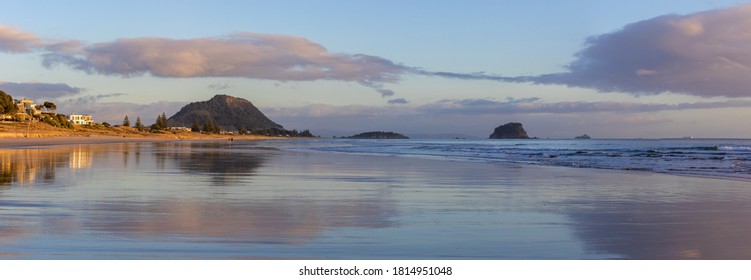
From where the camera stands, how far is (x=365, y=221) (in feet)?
25.5

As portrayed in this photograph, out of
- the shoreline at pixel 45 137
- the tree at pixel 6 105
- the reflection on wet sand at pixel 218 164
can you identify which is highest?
the tree at pixel 6 105

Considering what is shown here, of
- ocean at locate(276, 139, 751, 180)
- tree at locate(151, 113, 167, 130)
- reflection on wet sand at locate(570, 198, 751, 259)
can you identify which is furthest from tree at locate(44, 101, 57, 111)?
reflection on wet sand at locate(570, 198, 751, 259)

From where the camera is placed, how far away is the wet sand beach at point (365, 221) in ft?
19.5

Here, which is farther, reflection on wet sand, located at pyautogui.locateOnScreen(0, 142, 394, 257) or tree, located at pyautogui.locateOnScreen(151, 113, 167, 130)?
tree, located at pyautogui.locateOnScreen(151, 113, 167, 130)

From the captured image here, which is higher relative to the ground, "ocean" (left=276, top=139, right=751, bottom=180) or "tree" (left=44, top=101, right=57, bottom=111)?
"tree" (left=44, top=101, right=57, bottom=111)

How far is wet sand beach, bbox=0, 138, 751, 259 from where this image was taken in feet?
19.5

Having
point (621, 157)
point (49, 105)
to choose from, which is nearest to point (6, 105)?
point (49, 105)

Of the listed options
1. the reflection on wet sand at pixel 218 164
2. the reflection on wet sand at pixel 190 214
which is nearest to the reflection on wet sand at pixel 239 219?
the reflection on wet sand at pixel 190 214

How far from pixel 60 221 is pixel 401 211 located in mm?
4399

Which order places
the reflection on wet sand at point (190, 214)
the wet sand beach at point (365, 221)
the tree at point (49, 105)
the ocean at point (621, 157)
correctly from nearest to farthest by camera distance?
the wet sand beach at point (365, 221)
the reflection on wet sand at point (190, 214)
the ocean at point (621, 157)
the tree at point (49, 105)

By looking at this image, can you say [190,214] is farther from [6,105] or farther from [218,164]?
[6,105]

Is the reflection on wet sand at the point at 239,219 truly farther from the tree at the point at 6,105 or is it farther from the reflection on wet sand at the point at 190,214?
the tree at the point at 6,105

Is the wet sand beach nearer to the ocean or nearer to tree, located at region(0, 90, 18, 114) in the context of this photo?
the ocean
